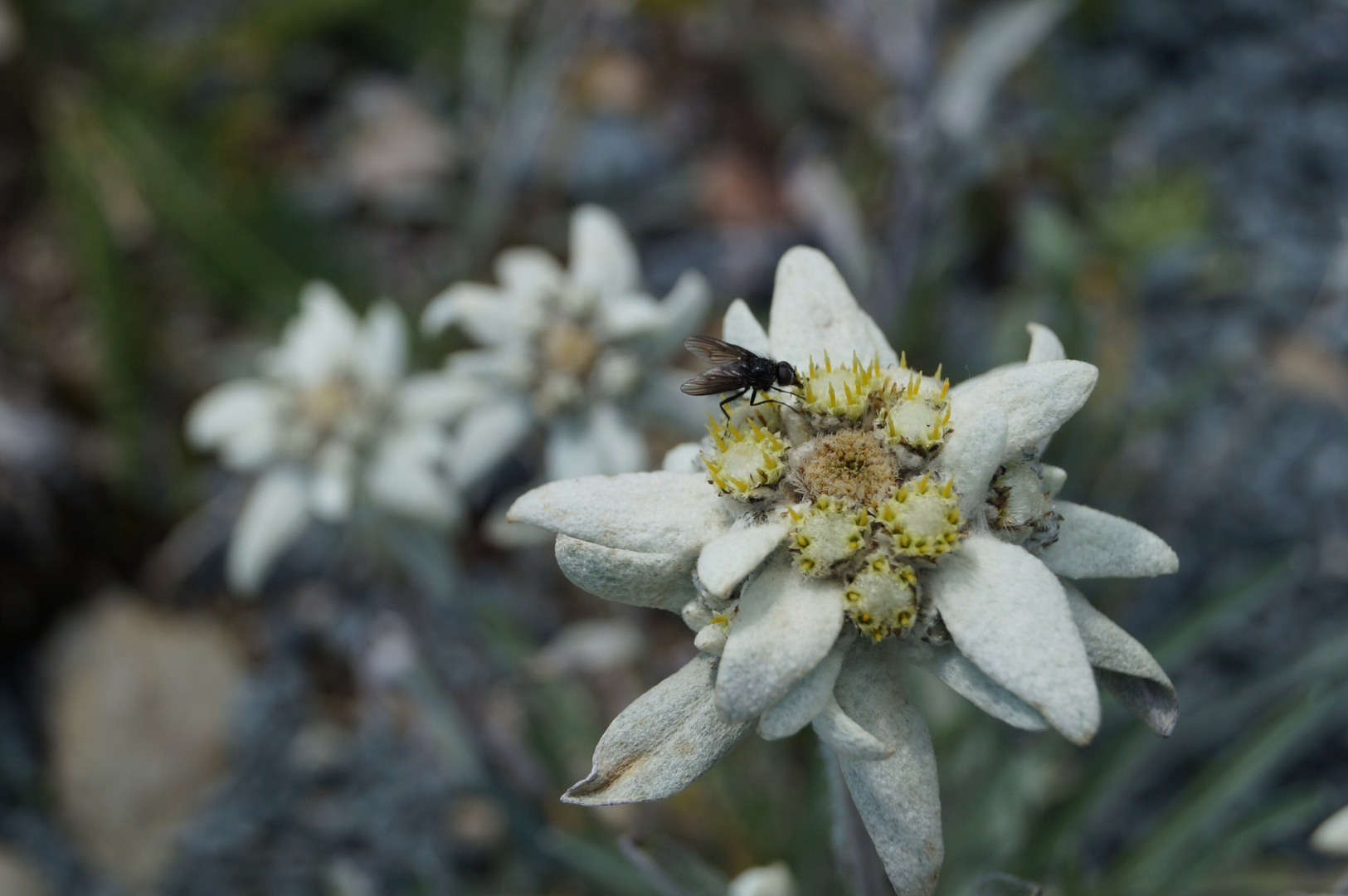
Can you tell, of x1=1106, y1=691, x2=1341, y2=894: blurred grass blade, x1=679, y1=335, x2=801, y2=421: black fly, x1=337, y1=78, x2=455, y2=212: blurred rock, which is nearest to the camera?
x1=679, y1=335, x2=801, y2=421: black fly

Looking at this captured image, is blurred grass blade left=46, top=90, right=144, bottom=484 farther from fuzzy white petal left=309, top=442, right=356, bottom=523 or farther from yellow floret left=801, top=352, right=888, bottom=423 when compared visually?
yellow floret left=801, top=352, right=888, bottom=423

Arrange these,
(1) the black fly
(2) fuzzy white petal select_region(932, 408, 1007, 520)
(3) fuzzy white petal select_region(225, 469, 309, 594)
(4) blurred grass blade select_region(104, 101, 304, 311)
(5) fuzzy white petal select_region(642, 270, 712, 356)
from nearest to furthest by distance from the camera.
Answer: (2) fuzzy white petal select_region(932, 408, 1007, 520)
(1) the black fly
(5) fuzzy white petal select_region(642, 270, 712, 356)
(3) fuzzy white petal select_region(225, 469, 309, 594)
(4) blurred grass blade select_region(104, 101, 304, 311)

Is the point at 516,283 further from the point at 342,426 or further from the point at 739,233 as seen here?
the point at 739,233

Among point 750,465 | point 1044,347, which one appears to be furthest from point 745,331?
point 1044,347

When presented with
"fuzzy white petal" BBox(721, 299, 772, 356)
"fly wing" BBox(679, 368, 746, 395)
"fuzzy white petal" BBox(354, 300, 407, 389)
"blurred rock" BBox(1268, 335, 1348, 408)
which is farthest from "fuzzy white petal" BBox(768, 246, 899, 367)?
"blurred rock" BBox(1268, 335, 1348, 408)

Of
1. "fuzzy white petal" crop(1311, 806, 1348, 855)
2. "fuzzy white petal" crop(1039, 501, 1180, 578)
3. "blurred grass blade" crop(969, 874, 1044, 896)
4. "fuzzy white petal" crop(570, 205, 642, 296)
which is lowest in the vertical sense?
"fuzzy white petal" crop(1311, 806, 1348, 855)

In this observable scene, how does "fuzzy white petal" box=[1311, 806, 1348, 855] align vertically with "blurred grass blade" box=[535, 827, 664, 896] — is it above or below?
below
